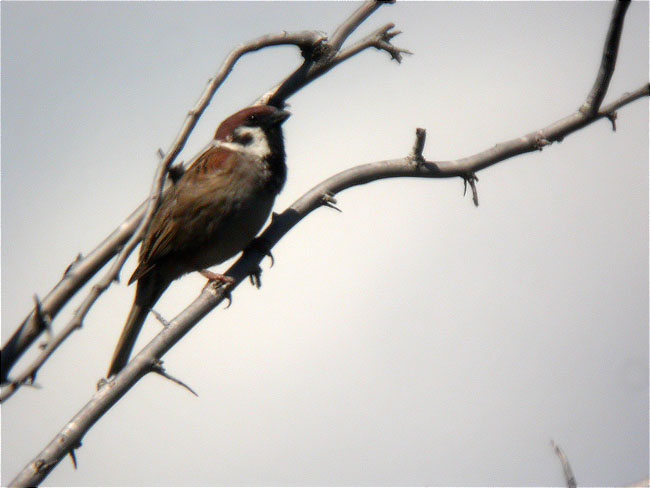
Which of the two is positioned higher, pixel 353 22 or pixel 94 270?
pixel 353 22

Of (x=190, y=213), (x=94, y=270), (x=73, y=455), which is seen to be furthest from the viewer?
(x=190, y=213)

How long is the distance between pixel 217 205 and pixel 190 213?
0.73 ft

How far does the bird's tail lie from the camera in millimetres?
4551

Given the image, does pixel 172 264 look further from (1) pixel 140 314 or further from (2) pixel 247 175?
(2) pixel 247 175

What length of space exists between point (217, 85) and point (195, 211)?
91.9 inches

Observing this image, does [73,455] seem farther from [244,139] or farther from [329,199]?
[244,139]

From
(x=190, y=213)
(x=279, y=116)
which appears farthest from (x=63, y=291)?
(x=279, y=116)

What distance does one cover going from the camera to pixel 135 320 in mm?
4824

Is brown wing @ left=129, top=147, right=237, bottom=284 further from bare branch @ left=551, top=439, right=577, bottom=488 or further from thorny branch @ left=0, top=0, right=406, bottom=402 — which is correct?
bare branch @ left=551, top=439, right=577, bottom=488

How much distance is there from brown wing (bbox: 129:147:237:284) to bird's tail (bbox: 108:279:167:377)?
0.11 metres

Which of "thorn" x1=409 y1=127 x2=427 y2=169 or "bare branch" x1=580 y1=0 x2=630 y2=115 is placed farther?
"thorn" x1=409 y1=127 x2=427 y2=169

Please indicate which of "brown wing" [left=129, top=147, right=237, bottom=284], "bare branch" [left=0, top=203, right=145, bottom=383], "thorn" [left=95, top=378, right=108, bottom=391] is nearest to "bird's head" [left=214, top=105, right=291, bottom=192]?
"brown wing" [left=129, top=147, right=237, bottom=284]

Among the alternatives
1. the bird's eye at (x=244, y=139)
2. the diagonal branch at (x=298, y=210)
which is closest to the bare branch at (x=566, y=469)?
the diagonal branch at (x=298, y=210)

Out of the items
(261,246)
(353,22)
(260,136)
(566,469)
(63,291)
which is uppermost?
(353,22)
